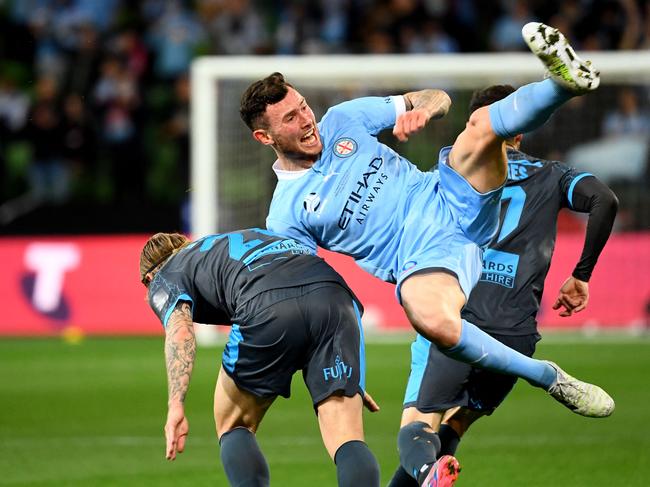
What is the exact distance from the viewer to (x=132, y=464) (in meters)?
7.98

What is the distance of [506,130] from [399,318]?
957 centimetres

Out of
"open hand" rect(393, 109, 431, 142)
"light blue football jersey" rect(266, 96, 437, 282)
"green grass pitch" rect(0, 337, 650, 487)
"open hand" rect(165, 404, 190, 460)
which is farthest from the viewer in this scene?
"green grass pitch" rect(0, 337, 650, 487)

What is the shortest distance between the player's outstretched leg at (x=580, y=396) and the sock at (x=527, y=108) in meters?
1.05

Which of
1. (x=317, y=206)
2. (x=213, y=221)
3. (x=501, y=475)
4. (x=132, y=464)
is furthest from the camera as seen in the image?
(x=213, y=221)

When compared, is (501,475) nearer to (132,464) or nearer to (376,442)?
(376,442)

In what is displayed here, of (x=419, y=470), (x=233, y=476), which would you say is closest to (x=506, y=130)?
(x=419, y=470)

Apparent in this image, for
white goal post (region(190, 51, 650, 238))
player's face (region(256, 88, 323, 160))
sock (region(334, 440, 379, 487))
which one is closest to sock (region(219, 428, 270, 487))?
sock (region(334, 440, 379, 487))

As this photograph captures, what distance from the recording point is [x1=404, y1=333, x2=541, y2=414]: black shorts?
→ 599 cm

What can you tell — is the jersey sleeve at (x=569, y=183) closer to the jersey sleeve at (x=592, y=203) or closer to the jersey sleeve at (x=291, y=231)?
the jersey sleeve at (x=592, y=203)

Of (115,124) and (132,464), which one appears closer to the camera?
(132,464)

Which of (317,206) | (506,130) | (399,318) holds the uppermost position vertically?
(506,130)

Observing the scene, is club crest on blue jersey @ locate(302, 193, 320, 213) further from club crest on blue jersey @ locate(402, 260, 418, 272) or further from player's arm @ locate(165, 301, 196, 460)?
player's arm @ locate(165, 301, 196, 460)

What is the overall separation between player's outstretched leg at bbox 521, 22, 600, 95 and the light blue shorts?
0.69m

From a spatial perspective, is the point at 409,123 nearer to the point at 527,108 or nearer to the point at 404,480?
the point at 527,108
